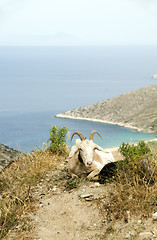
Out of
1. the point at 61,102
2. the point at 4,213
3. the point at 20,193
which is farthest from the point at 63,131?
the point at 61,102

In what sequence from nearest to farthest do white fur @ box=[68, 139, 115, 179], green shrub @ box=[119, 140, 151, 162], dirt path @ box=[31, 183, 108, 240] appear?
dirt path @ box=[31, 183, 108, 240] < green shrub @ box=[119, 140, 151, 162] < white fur @ box=[68, 139, 115, 179]

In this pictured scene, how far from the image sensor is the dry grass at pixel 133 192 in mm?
7926

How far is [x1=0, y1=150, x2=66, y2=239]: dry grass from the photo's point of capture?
808cm

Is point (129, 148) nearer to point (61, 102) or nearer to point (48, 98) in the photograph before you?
point (61, 102)

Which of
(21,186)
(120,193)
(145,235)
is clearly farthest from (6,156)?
(145,235)

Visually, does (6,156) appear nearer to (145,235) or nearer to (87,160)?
(87,160)

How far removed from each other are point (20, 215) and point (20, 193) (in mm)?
866

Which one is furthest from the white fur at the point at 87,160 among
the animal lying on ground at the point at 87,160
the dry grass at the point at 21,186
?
the dry grass at the point at 21,186

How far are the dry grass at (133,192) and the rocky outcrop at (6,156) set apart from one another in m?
6.40

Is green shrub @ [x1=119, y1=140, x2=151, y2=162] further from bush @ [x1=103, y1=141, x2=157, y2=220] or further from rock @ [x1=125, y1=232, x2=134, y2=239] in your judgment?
rock @ [x1=125, y1=232, x2=134, y2=239]

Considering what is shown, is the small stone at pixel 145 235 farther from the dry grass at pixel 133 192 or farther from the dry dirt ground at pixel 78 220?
the dry grass at pixel 133 192

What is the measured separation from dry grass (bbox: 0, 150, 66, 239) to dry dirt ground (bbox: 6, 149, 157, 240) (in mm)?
275

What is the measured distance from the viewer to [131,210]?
7938mm

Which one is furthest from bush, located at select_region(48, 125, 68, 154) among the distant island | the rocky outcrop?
the distant island
